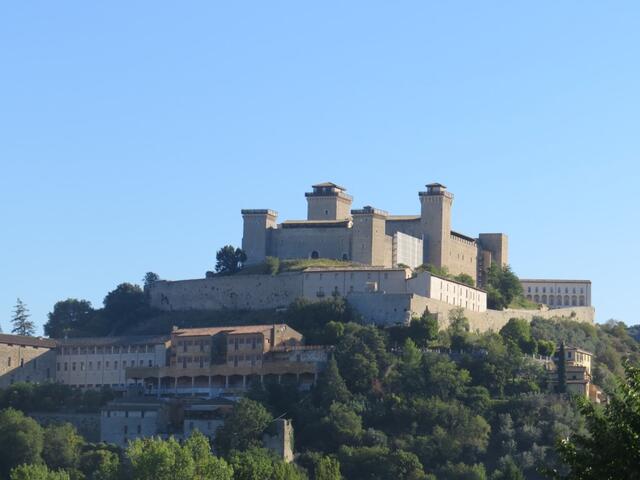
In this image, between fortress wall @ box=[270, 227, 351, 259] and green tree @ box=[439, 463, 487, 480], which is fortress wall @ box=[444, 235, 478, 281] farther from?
green tree @ box=[439, 463, 487, 480]

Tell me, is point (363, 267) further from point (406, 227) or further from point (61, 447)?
point (61, 447)

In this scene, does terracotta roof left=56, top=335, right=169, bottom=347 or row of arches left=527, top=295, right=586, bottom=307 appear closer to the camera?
terracotta roof left=56, top=335, right=169, bottom=347

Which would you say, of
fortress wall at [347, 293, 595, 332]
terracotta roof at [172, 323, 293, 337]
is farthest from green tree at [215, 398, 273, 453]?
fortress wall at [347, 293, 595, 332]

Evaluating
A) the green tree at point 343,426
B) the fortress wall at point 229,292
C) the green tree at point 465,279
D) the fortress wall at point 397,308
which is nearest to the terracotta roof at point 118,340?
the fortress wall at point 229,292

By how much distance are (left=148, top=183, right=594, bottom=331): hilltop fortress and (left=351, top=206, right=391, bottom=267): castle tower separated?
6 centimetres

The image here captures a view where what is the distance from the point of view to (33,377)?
295 ft

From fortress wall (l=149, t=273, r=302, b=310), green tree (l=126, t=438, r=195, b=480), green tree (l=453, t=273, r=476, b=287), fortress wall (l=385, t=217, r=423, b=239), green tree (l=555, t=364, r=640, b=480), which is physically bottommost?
green tree (l=126, t=438, r=195, b=480)

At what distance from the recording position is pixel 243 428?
252 feet

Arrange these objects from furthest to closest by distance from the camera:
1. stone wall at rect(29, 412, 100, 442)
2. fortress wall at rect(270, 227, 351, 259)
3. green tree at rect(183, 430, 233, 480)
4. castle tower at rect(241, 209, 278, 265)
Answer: castle tower at rect(241, 209, 278, 265)
fortress wall at rect(270, 227, 351, 259)
stone wall at rect(29, 412, 100, 442)
green tree at rect(183, 430, 233, 480)

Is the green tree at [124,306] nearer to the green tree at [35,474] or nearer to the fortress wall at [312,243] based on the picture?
the fortress wall at [312,243]

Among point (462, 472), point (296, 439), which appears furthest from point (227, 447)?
point (462, 472)

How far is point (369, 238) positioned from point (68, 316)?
19.2 m

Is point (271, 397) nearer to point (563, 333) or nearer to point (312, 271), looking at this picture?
point (312, 271)

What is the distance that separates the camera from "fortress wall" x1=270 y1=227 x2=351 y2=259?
9812 centimetres
